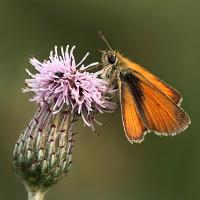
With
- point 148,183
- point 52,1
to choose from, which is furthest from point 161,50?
point 148,183

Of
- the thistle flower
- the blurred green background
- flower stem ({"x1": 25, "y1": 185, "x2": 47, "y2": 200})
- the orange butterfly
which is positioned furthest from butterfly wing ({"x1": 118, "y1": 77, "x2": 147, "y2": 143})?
the blurred green background

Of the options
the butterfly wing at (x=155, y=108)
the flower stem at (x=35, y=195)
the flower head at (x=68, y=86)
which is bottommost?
the flower stem at (x=35, y=195)

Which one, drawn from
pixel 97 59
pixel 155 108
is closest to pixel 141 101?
pixel 155 108

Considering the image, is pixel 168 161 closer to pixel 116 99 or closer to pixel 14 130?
pixel 14 130

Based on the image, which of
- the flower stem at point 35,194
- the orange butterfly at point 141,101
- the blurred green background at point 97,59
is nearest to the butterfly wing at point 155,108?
the orange butterfly at point 141,101

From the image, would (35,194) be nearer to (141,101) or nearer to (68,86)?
(68,86)

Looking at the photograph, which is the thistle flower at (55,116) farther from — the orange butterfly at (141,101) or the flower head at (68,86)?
the orange butterfly at (141,101)

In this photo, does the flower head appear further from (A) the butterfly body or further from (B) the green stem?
(B) the green stem
